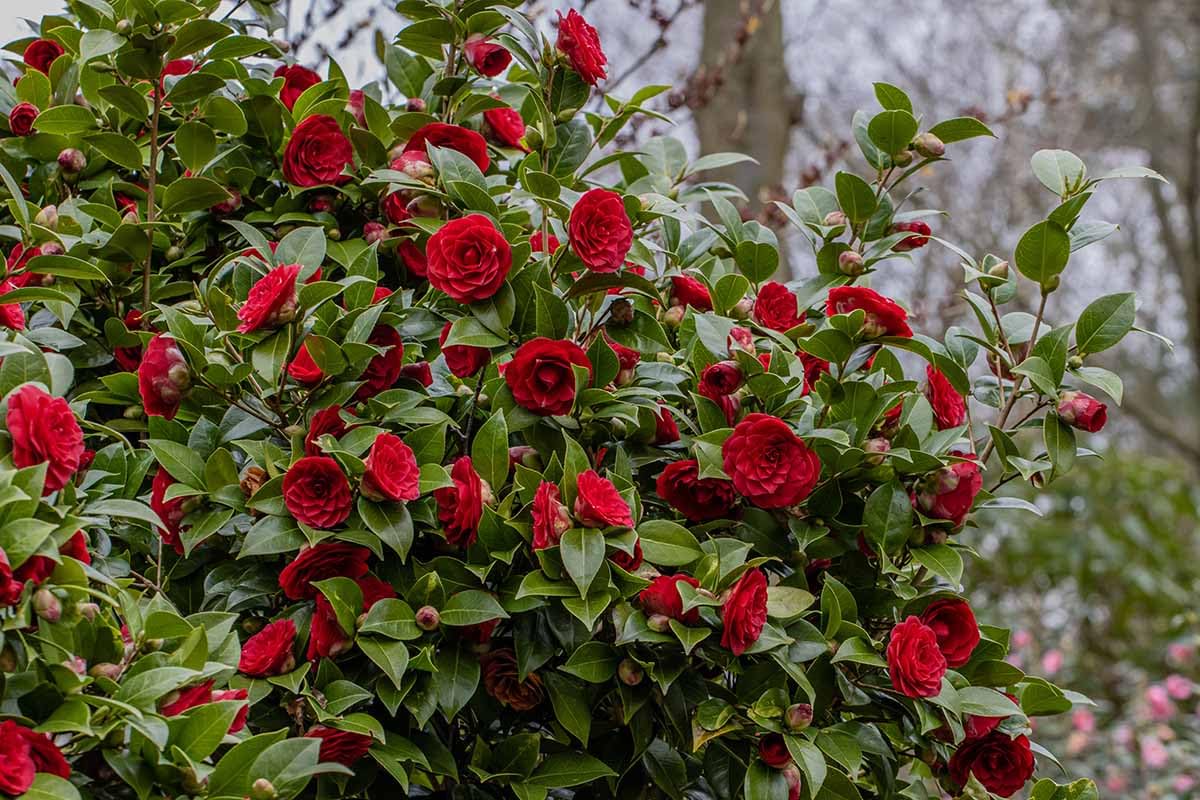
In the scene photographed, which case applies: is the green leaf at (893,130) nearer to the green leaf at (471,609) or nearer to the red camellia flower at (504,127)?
the red camellia flower at (504,127)

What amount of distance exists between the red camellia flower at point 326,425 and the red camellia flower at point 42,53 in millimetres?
905

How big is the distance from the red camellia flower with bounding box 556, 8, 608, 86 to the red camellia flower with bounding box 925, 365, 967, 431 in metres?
0.57

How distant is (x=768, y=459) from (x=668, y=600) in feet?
0.63

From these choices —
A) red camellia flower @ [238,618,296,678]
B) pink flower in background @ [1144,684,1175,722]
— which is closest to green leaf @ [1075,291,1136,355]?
red camellia flower @ [238,618,296,678]

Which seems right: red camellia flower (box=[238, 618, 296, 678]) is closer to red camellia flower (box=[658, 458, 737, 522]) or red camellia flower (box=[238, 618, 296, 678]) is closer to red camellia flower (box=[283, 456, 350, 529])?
red camellia flower (box=[283, 456, 350, 529])

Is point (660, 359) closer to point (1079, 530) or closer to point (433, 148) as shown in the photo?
point (433, 148)

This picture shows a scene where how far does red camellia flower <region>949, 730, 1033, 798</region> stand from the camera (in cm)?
137

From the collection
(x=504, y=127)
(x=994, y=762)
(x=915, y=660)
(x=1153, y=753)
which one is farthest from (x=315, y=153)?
(x=1153, y=753)

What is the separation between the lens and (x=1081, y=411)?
4.32 ft

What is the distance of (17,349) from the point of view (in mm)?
1031

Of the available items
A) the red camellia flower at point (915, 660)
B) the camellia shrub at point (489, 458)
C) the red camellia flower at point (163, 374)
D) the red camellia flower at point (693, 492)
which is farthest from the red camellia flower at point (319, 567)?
the red camellia flower at point (915, 660)

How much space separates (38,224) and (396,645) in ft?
2.43

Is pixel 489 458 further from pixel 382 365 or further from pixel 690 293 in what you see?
pixel 690 293

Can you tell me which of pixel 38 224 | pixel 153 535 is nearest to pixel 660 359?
pixel 153 535
